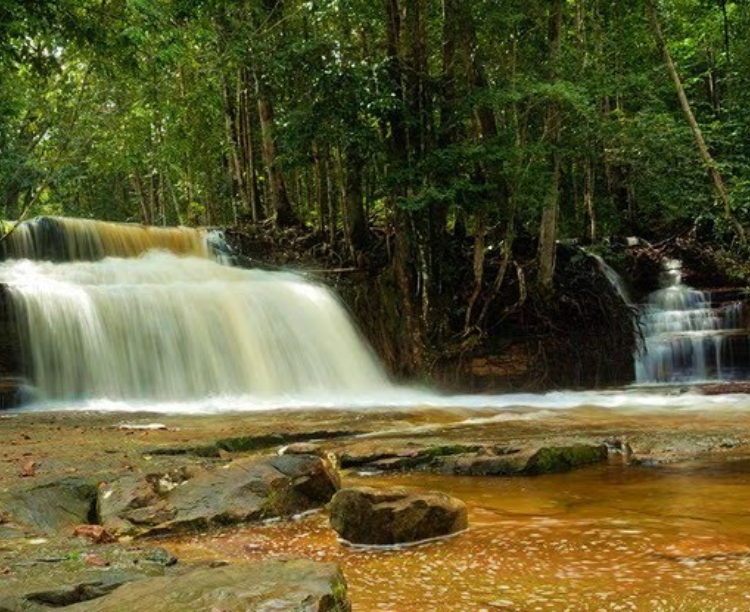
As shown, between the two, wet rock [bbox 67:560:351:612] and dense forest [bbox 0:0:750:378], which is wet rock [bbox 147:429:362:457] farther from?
dense forest [bbox 0:0:750:378]

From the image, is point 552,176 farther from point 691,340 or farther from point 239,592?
point 239,592

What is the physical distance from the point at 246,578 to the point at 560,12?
44.6 feet

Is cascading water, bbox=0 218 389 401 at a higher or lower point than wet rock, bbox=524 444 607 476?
higher

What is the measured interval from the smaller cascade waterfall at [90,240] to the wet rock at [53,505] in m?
11.4

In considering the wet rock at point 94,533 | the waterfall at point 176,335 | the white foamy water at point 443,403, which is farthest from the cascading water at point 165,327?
the wet rock at point 94,533

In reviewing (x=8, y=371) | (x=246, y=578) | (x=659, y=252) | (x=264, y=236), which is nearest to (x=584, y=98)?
(x=659, y=252)

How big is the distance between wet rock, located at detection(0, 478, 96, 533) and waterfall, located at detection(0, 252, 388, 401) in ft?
22.9

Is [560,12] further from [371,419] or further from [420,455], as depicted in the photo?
[420,455]

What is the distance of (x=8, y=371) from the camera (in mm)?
11414

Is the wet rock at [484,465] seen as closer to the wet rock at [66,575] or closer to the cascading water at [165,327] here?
the wet rock at [66,575]

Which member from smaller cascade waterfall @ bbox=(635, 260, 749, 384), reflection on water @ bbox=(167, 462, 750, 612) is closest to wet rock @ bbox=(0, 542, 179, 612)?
reflection on water @ bbox=(167, 462, 750, 612)

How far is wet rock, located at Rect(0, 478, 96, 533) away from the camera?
448cm

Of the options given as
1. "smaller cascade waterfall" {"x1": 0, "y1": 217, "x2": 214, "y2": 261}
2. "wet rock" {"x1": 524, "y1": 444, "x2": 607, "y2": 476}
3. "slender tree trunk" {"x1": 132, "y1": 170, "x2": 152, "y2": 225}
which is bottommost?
"wet rock" {"x1": 524, "y1": 444, "x2": 607, "y2": 476}

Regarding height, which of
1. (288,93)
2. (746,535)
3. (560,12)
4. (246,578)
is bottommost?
(746,535)
